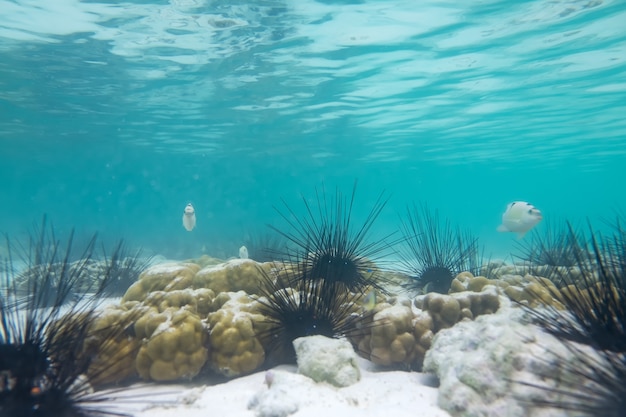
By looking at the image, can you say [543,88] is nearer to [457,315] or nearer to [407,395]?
[457,315]

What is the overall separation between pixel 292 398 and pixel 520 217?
682 centimetres

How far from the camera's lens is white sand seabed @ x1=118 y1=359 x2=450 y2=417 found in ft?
10.7

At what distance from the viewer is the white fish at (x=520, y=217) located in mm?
7954

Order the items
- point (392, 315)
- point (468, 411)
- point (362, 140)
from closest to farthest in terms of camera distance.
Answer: point (468, 411), point (392, 315), point (362, 140)

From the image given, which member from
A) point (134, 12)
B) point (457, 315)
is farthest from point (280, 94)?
point (457, 315)

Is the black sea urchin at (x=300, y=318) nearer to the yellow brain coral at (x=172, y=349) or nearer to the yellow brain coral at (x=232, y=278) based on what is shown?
the yellow brain coral at (x=172, y=349)

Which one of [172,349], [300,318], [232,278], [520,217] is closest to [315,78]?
[520,217]

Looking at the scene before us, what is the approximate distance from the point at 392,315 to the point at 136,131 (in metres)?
32.5

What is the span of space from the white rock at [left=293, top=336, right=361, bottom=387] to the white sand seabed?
0.30 feet

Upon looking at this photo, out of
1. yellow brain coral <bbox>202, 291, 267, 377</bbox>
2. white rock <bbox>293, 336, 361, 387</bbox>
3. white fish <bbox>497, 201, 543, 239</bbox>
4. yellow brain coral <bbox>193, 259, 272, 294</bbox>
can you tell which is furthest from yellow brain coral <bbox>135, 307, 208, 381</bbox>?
white fish <bbox>497, 201, 543, 239</bbox>

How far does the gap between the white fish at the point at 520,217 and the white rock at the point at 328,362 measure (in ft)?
18.5

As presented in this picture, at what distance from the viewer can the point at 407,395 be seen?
370cm

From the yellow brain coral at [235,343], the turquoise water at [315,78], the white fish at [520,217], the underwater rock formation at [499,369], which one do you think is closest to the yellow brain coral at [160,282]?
the yellow brain coral at [235,343]

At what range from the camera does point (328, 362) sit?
386cm
